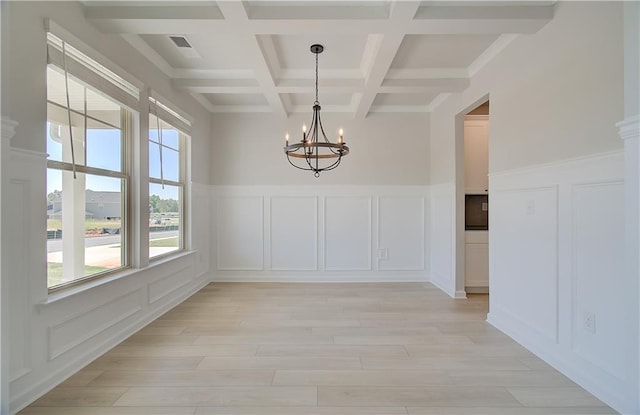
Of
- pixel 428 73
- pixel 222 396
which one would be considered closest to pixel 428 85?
pixel 428 73

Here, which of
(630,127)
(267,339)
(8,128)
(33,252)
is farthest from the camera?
(267,339)

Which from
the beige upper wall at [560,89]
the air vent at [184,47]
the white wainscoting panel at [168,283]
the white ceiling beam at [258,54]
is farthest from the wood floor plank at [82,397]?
the beige upper wall at [560,89]

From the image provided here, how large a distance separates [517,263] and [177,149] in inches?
Result: 164

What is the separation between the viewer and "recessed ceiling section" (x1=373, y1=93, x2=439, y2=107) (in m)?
4.33

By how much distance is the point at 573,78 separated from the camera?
212cm

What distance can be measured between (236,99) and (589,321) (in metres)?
4.65

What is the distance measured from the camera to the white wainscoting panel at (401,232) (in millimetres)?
4898

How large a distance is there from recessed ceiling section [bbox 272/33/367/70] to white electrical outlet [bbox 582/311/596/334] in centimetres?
287

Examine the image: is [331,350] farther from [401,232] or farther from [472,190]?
[472,190]

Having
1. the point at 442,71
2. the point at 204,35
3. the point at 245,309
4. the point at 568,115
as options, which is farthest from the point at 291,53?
the point at 245,309

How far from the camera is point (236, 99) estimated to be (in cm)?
451

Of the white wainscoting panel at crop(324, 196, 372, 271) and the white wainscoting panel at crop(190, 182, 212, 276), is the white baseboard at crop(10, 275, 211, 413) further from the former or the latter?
the white wainscoting panel at crop(324, 196, 372, 271)

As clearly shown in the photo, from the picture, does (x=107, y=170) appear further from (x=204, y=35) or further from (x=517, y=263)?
(x=517, y=263)

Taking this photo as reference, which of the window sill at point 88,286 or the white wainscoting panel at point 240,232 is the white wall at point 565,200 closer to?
the white wainscoting panel at point 240,232
